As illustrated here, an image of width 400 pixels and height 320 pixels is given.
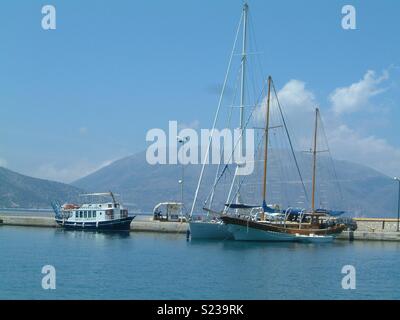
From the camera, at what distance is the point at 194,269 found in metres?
42.8

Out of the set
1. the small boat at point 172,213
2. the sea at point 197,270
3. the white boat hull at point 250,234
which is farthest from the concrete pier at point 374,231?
A: the small boat at point 172,213

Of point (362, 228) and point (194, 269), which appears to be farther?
point (362, 228)

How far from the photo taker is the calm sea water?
112 feet

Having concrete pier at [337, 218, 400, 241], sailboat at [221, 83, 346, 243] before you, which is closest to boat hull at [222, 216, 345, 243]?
sailboat at [221, 83, 346, 243]

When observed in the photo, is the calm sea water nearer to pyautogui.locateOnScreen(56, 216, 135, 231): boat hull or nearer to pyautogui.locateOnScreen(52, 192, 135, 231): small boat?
pyautogui.locateOnScreen(56, 216, 135, 231): boat hull

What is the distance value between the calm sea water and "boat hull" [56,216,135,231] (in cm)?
1613

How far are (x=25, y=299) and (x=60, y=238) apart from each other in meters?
40.0

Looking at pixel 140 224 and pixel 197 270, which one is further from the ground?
pixel 140 224

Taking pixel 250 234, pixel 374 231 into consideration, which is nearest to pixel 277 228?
pixel 250 234

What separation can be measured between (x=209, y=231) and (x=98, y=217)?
24.6 m

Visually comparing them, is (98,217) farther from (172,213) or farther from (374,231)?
(374,231)
